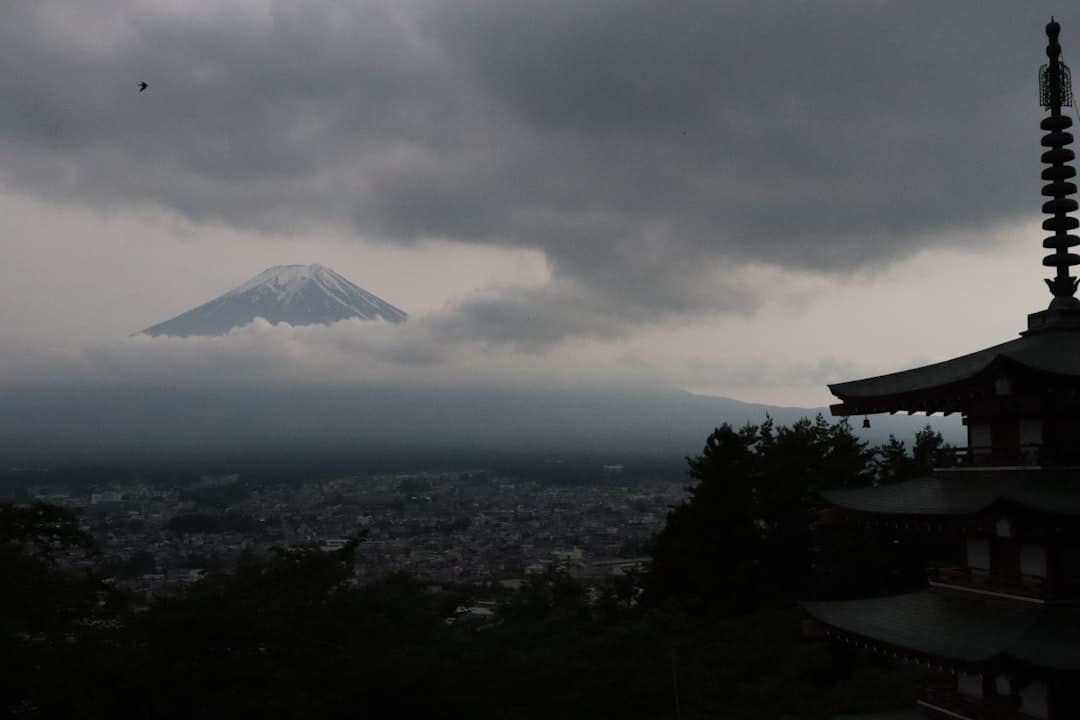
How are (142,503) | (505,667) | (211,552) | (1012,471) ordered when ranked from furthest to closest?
(142,503) < (211,552) < (505,667) < (1012,471)

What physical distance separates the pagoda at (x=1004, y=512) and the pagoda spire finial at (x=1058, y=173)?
2cm

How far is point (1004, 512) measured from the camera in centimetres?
937

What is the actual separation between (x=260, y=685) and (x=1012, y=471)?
10.8 meters

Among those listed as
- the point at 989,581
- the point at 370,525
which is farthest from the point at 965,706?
the point at 370,525

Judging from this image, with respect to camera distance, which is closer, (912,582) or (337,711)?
(337,711)

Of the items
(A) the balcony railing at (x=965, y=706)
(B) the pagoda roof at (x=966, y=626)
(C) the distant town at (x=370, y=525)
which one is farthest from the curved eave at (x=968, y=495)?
(C) the distant town at (x=370, y=525)

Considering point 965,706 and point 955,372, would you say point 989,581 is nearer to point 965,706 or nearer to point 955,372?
point 965,706

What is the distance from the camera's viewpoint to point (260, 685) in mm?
13031

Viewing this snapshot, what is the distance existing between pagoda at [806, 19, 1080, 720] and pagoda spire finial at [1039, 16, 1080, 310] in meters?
0.02

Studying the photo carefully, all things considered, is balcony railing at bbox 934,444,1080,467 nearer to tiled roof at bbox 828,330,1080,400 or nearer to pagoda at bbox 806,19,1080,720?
pagoda at bbox 806,19,1080,720

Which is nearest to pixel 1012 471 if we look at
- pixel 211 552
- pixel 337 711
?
pixel 337 711

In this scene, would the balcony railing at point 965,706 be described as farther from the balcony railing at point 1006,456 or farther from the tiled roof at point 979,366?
the tiled roof at point 979,366

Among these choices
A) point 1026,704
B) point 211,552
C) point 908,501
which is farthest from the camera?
point 211,552

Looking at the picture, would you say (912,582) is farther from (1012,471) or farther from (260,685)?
(260,685)
